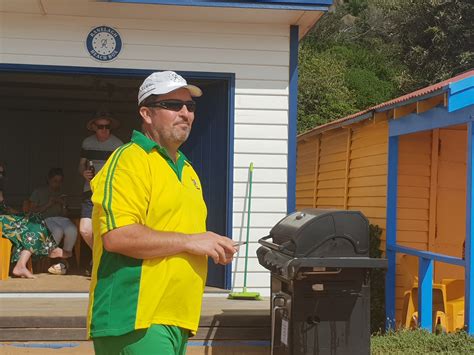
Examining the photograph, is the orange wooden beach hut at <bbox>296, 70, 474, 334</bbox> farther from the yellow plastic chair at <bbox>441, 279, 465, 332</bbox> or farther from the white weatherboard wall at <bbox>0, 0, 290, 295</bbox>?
the white weatherboard wall at <bbox>0, 0, 290, 295</bbox>

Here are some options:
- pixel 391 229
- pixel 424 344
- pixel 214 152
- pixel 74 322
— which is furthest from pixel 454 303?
pixel 74 322

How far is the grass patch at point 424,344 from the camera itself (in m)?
6.51

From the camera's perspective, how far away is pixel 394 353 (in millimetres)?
6469

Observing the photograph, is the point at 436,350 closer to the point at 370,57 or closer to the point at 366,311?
the point at 366,311

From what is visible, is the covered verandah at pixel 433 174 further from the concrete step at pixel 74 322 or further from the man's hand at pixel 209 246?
the man's hand at pixel 209 246

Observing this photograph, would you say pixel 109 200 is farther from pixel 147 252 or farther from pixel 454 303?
pixel 454 303

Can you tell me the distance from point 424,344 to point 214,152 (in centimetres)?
261

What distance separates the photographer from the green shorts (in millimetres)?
2793

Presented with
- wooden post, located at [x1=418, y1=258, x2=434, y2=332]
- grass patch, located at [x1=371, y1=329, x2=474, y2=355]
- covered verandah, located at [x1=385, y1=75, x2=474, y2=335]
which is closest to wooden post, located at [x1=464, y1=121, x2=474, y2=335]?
covered verandah, located at [x1=385, y1=75, x2=474, y2=335]

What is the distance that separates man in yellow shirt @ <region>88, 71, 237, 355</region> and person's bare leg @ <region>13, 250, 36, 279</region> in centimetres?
490

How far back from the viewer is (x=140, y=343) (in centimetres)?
279

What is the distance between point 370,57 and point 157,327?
109ft

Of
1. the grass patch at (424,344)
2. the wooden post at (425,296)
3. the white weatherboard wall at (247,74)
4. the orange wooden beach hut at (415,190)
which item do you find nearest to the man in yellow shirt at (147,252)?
the grass patch at (424,344)

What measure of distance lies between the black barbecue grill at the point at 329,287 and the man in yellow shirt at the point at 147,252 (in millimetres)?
2300
